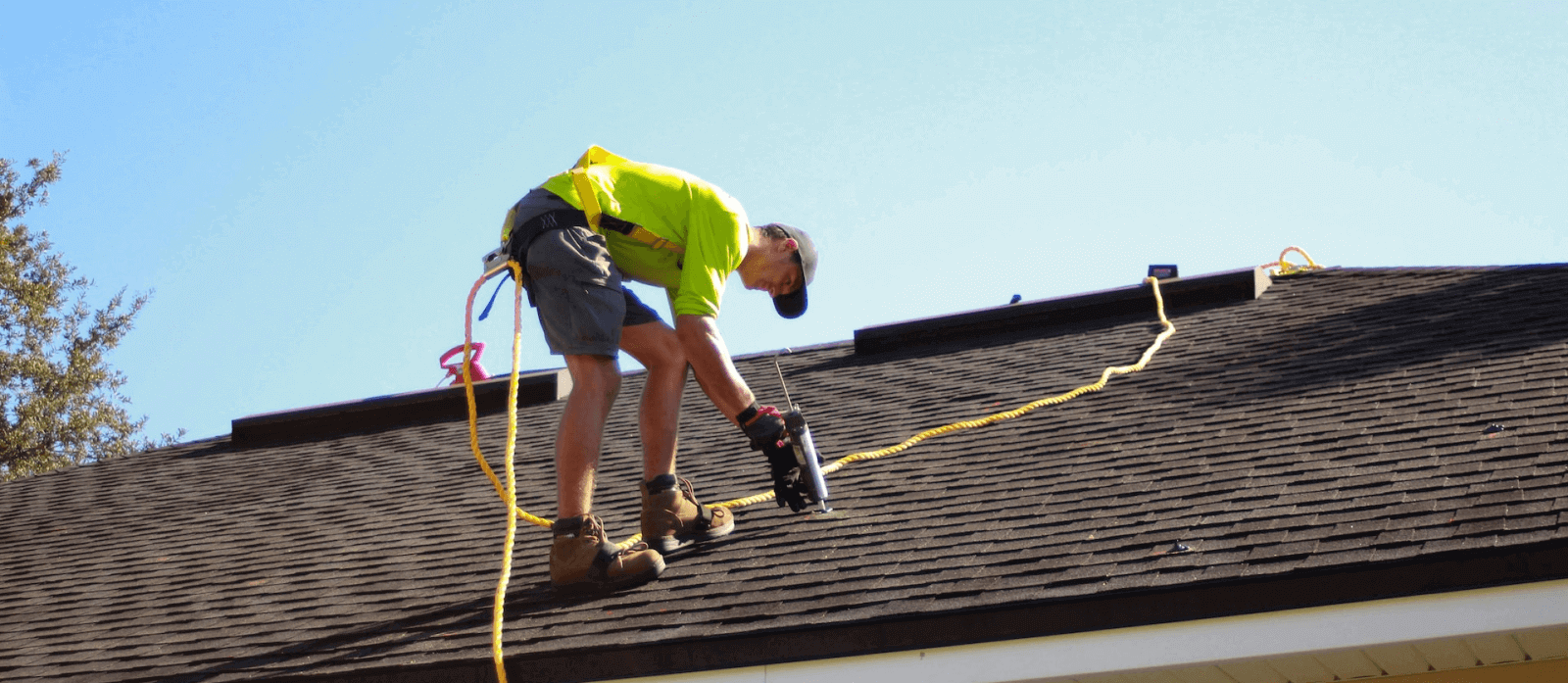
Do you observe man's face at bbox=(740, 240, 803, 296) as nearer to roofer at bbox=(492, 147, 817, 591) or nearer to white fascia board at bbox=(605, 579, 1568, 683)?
roofer at bbox=(492, 147, 817, 591)

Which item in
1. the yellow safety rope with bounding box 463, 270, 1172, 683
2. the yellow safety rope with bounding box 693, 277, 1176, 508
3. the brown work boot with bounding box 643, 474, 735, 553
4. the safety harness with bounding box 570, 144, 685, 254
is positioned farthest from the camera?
the yellow safety rope with bounding box 693, 277, 1176, 508

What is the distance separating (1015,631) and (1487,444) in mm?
1674

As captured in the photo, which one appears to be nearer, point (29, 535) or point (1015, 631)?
point (1015, 631)

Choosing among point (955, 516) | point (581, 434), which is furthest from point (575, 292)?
point (955, 516)

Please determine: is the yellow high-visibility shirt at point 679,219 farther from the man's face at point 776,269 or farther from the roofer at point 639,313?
the man's face at point 776,269

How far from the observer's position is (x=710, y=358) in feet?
14.2

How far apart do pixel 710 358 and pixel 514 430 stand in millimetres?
954

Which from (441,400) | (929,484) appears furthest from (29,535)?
(929,484)

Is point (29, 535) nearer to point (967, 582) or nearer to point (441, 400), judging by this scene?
point (441, 400)

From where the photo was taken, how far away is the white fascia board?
3.14m

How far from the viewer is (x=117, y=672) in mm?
4648

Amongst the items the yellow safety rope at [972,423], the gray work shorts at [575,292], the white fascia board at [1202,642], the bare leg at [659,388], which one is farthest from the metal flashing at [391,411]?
the white fascia board at [1202,642]

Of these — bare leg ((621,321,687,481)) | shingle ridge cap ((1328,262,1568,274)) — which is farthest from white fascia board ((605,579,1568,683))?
shingle ridge cap ((1328,262,1568,274))

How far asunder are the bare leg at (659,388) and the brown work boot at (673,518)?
0.05 metres
